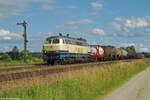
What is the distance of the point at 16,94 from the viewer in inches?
383

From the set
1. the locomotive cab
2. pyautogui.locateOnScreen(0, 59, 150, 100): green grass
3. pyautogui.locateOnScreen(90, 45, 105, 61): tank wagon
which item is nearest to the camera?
pyautogui.locateOnScreen(0, 59, 150, 100): green grass

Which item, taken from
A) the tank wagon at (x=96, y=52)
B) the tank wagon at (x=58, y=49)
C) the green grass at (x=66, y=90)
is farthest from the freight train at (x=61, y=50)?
the green grass at (x=66, y=90)

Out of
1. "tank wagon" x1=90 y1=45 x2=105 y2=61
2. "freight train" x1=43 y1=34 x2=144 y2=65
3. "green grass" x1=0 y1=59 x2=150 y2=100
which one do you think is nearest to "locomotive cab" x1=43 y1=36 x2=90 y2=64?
"freight train" x1=43 y1=34 x2=144 y2=65

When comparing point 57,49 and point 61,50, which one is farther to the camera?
point 61,50

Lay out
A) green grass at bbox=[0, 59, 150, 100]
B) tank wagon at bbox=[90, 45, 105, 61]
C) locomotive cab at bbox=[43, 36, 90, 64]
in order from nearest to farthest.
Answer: green grass at bbox=[0, 59, 150, 100] < locomotive cab at bbox=[43, 36, 90, 64] < tank wagon at bbox=[90, 45, 105, 61]

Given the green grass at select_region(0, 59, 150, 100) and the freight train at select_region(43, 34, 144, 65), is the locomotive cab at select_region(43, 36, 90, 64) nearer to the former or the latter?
the freight train at select_region(43, 34, 144, 65)

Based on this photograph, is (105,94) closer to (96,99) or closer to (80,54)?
(96,99)

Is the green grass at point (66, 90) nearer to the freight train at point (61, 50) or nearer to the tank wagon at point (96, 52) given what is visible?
the freight train at point (61, 50)

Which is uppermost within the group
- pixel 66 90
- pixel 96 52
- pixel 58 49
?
pixel 58 49

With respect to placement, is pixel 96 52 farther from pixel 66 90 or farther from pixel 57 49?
pixel 66 90

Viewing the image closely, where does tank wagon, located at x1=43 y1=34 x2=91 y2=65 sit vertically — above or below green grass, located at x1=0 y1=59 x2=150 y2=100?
above

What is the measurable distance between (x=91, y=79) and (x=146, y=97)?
12.7 ft

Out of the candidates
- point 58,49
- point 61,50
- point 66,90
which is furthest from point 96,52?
point 66,90

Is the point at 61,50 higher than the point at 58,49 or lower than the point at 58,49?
lower
